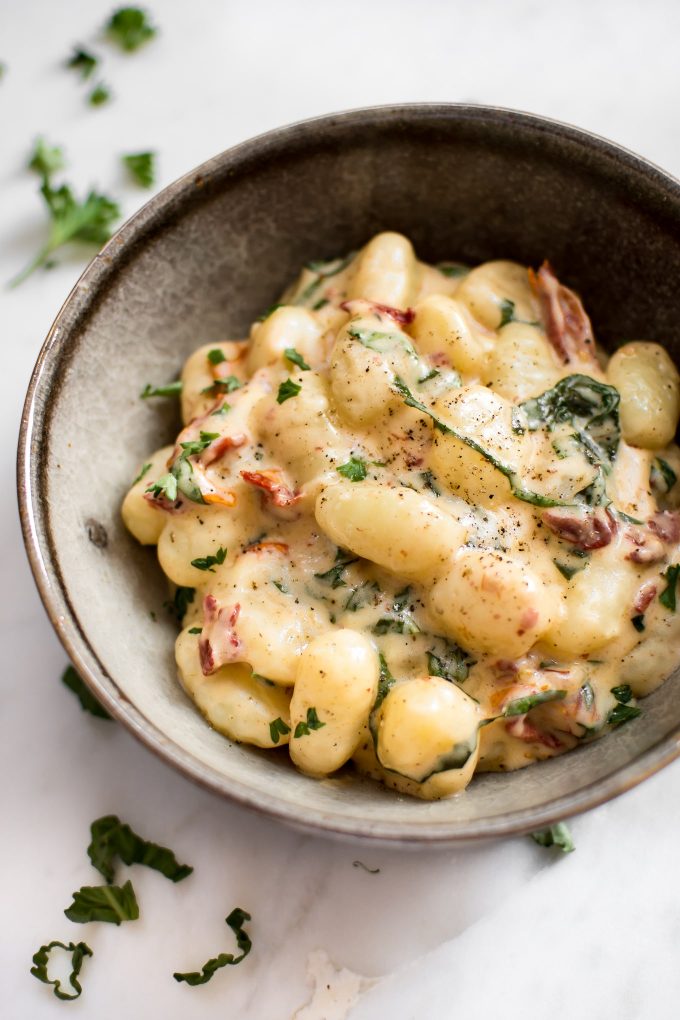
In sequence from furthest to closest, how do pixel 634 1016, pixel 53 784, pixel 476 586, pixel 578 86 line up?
pixel 578 86 < pixel 53 784 < pixel 634 1016 < pixel 476 586

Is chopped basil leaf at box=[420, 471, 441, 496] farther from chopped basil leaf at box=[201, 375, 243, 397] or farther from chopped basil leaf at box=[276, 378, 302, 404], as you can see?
chopped basil leaf at box=[201, 375, 243, 397]

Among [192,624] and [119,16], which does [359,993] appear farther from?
[119,16]

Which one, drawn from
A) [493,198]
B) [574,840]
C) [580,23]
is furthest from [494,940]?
[580,23]

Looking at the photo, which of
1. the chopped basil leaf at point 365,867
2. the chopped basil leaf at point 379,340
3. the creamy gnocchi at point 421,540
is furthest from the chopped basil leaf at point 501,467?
the chopped basil leaf at point 365,867

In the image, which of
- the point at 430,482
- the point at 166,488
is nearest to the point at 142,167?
the point at 166,488

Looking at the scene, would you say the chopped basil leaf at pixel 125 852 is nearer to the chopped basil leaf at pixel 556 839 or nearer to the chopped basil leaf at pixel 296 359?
the chopped basil leaf at pixel 556 839
